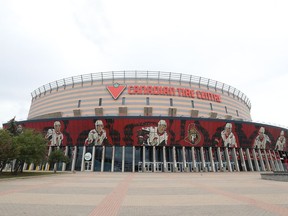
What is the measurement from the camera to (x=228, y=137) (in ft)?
185

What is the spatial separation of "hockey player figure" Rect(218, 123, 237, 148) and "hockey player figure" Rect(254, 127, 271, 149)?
862cm

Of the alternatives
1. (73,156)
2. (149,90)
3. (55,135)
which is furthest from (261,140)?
(55,135)

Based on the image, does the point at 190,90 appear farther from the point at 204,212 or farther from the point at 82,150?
the point at 204,212

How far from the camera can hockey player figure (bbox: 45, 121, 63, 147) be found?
178ft

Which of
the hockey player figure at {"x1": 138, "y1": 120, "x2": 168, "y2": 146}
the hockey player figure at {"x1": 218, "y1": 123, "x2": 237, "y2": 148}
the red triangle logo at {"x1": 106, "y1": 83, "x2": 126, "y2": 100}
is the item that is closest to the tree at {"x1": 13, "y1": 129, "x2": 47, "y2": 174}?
the hockey player figure at {"x1": 138, "y1": 120, "x2": 168, "y2": 146}

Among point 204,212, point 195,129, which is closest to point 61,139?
point 195,129

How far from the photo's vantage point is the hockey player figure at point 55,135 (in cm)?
5438

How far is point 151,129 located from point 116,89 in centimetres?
1767

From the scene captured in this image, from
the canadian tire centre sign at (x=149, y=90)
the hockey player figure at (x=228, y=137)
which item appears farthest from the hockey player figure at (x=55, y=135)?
the hockey player figure at (x=228, y=137)

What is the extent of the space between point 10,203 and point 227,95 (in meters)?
71.5

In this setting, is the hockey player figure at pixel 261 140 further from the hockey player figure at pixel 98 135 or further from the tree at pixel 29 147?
the tree at pixel 29 147

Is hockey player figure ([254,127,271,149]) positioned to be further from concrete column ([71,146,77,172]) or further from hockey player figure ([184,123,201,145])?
concrete column ([71,146,77,172])

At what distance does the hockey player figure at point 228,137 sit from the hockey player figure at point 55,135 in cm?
4255

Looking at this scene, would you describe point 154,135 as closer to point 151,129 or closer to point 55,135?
point 151,129
